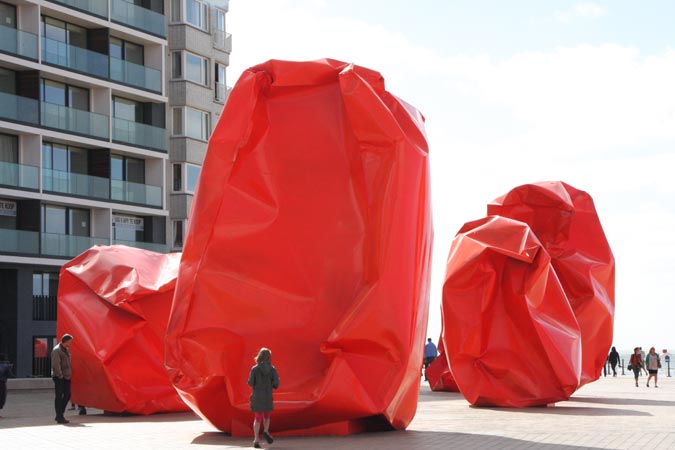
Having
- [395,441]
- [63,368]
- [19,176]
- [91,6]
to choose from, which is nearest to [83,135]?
[19,176]

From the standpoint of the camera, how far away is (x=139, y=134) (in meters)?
55.7

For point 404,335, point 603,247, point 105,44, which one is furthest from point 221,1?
point 404,335

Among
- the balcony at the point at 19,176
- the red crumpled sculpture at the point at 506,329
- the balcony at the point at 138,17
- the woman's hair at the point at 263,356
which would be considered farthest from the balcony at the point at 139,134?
the woman's hair at the point at 263,356

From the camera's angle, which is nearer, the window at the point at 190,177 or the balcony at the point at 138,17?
the balcony at the point at 138,17

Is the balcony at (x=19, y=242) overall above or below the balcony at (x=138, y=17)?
below

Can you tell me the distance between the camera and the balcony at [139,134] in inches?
2144

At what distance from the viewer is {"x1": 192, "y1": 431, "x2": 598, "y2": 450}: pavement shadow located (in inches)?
574

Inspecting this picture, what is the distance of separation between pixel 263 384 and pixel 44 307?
36.1 m

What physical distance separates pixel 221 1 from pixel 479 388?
139 ft

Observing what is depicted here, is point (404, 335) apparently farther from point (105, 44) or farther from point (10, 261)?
point (105, 44)

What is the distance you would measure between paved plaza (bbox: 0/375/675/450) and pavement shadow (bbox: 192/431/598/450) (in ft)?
0.04

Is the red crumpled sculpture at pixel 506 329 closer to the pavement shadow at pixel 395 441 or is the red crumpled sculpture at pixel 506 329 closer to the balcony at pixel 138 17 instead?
the pavement shadow at pixel 395 441

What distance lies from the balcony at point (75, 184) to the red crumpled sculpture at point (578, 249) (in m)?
26.9

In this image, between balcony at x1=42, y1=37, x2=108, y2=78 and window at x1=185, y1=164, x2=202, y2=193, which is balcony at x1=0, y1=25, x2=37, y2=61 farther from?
window at x1=185, y1=164, x2=202, y2=193
